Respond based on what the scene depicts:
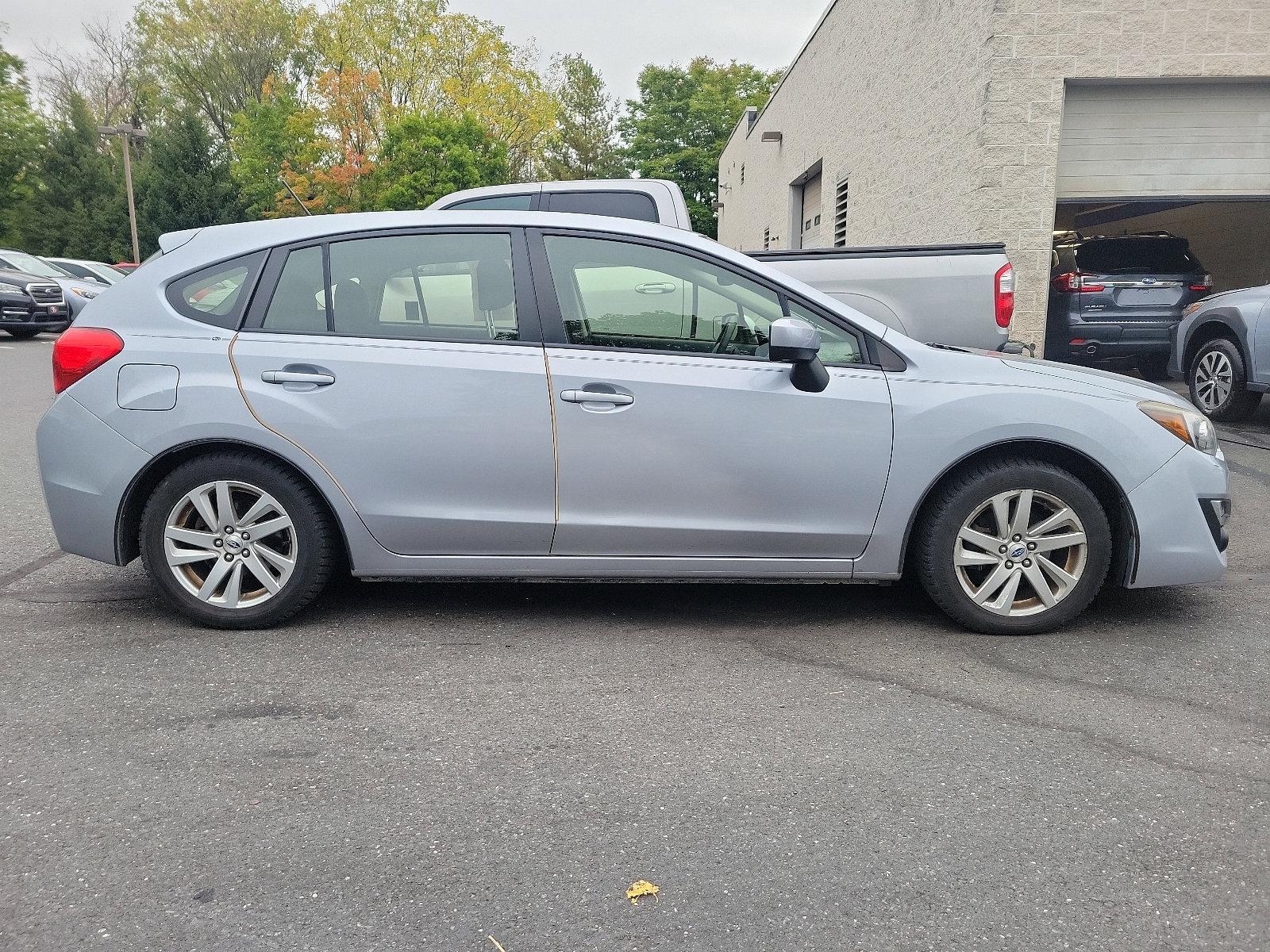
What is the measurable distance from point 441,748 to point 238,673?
3.45 ft

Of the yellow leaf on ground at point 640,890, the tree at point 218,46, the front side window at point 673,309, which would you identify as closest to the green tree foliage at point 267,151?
the tree at point 218,46

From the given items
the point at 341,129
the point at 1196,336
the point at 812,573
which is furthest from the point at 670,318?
the point at 341,129

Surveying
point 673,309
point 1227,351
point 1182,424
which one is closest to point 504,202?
point 673,309

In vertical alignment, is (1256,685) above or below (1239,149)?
below

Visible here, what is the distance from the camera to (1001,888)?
7.77 ft

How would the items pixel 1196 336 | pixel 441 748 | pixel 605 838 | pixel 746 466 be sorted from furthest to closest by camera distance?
pixel 1196 336 → pixel 746 466 → pixel 441 748 → pixel 605 838

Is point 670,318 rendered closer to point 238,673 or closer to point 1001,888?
point 238,673

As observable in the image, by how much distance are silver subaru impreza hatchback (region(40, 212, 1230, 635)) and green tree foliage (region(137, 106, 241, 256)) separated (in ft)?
150

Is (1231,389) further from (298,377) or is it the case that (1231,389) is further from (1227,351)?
(298,377)

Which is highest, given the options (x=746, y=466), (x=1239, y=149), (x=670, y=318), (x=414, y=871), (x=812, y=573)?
(x=1239, y=149)

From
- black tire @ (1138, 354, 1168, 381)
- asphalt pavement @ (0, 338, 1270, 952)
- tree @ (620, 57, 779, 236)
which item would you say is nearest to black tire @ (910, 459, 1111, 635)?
asphalt pavement @ (0, 338, 1270, 952)

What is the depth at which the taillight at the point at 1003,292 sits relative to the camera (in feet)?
21.5

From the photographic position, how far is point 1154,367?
44.8ft

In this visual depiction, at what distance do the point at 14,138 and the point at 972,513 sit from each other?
5428 cm
